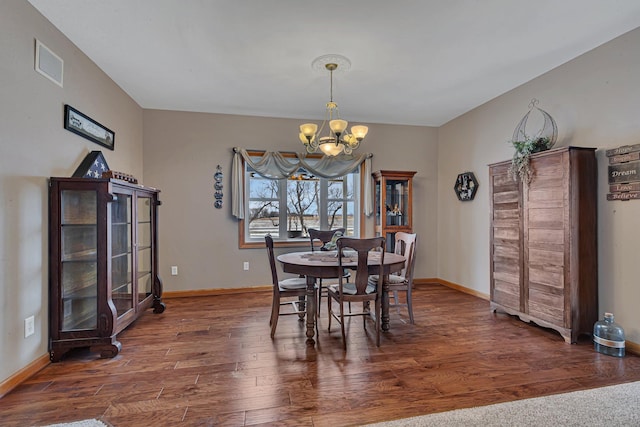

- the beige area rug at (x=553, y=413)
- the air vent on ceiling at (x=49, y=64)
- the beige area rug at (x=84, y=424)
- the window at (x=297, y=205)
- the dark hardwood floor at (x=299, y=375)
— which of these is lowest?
the dark hardwood floor at (x=299, y=375)

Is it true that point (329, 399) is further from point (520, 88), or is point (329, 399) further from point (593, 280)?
point (520, 88)

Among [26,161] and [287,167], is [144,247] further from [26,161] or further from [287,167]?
[287,167]

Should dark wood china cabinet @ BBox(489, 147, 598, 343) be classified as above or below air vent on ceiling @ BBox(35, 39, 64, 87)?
below

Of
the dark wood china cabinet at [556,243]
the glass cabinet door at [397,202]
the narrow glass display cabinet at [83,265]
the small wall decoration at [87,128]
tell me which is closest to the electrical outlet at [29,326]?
the narrow glass display cabinet at [83,265]

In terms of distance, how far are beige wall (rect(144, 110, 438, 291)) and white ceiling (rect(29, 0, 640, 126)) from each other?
53 centimetres

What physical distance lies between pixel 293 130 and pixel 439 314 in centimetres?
326

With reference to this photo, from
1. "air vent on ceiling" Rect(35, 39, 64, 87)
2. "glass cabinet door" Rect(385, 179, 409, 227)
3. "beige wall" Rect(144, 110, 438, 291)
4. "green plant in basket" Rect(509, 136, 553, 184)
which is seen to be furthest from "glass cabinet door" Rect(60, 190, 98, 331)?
"green plant in basket" Rect(509, 136, 553, 184)

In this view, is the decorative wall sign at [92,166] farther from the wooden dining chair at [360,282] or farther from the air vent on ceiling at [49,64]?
Answer: the wooden dining chair at [360,282]

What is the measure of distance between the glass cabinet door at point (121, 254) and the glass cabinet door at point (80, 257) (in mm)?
180

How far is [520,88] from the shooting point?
373 centimetres

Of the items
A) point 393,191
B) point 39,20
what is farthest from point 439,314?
point 39,20

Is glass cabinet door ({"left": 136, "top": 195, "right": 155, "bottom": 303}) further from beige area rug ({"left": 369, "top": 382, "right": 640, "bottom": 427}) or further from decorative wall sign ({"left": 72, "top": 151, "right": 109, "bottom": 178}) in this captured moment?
beige area rug ({"left": 369, "top": 382, "right": 640, "bottom": 427})

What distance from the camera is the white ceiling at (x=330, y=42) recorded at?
7.60 feet

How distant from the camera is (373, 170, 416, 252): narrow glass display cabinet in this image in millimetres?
4871
